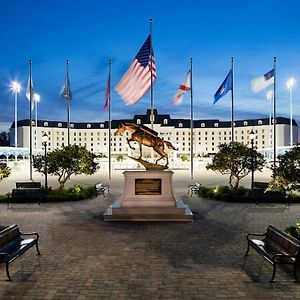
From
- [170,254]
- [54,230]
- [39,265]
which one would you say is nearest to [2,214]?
[54,230]

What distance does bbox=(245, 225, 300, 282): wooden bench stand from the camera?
26.1 feet

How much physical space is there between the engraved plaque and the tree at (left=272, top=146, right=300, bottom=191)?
6.12 m

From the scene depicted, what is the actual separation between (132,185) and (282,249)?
8703 mm

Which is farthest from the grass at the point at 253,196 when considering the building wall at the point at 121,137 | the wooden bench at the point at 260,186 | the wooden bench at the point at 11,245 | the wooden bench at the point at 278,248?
the building wall at the point at 121,137

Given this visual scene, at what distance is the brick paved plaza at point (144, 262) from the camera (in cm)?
737

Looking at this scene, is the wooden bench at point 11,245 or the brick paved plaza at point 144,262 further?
the wooden bench at point 11,245

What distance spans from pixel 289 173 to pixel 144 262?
219 inches

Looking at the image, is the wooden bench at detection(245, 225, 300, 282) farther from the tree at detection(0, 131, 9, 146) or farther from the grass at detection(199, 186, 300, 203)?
the tree at detection(0, 131, 9, 146)

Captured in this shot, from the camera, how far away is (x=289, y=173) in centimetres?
1133

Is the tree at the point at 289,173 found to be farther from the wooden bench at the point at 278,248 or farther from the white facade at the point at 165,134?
the white facade at the point at 165,134

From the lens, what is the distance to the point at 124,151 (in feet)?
506

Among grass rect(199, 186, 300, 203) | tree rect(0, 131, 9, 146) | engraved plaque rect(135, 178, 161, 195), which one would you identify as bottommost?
grass rect(199, 186, 300, 203)

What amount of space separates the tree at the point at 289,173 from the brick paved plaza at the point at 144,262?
232 cm

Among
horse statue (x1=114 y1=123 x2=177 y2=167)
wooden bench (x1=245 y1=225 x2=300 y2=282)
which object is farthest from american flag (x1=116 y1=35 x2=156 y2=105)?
wooden bench (x1=245 y1=225 x2=300 y2=282)
